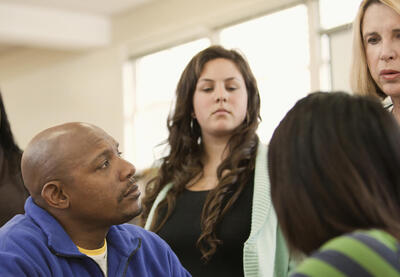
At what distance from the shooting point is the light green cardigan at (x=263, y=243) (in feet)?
7.13

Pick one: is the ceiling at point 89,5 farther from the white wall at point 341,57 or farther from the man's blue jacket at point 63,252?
the man's blue jacket at point 63,252

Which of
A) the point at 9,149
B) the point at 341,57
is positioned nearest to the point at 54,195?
the point at 9,149

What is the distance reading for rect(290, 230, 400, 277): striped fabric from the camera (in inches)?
37.4

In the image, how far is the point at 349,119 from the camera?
3.55 feet

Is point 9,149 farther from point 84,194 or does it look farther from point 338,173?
point 338,173

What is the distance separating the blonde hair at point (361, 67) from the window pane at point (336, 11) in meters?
4.04

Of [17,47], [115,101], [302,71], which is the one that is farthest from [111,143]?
[17,47]

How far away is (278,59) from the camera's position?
22.8ft

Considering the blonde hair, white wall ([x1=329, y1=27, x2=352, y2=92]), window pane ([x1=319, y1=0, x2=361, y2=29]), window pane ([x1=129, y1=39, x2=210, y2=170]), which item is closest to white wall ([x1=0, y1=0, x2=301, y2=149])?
window pane ([x1=129, y1=39, x2=210, y2=170])

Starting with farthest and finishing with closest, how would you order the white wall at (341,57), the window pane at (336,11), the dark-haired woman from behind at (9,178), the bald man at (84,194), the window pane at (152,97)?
the window pane at (152,97) < the window pane at (336,11) < the white wall at (341,57) < the dark-haired woman from behind at (9,178) < the bald man at (84,194)

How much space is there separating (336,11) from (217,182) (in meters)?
4.32

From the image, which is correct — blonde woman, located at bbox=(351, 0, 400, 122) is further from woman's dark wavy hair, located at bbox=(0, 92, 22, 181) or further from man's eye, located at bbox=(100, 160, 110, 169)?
woman's dark wavy hair, located at bbox=(0, 92, 22, 181)

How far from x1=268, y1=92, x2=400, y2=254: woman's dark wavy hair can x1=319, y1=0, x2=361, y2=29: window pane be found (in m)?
5.22

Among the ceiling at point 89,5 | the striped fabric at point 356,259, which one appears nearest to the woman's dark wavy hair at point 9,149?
the striped fabric at point 356,259
